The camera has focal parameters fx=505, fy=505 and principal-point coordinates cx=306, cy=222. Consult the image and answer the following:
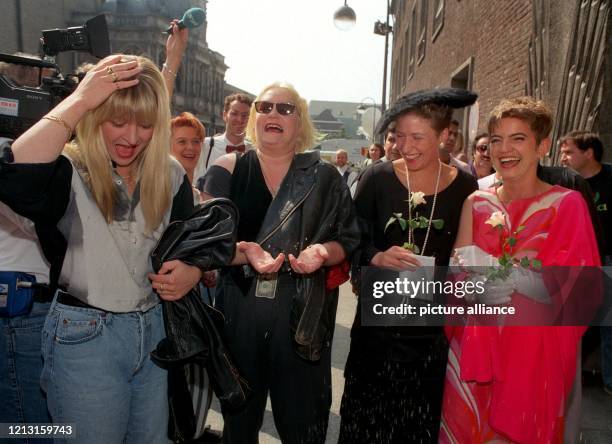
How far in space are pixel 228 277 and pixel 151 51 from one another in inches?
2083

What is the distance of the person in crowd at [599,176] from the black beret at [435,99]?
250cm

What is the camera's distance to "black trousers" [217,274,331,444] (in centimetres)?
243

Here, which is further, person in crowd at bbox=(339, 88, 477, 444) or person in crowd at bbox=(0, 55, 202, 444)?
person in crowd at bbox=(339, 88, 477, 444)

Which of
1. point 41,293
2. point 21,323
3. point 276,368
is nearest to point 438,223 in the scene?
point 276,368

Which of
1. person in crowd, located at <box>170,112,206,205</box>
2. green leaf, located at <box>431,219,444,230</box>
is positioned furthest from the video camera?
green leaf, located at <box>431,219,444,230</box>

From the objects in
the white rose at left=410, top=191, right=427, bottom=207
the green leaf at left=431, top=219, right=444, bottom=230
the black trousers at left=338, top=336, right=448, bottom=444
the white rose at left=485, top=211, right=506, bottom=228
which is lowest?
the black trousers at left=338, top=336, right=448, bottom=444

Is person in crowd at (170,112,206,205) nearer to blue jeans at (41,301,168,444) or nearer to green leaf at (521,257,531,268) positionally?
blue jeans at (41,301,168,444)

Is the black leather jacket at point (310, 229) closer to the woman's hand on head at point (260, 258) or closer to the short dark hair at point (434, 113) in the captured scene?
the woman's hand on head at point (260, 258)

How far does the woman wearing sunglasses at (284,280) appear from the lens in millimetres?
2393

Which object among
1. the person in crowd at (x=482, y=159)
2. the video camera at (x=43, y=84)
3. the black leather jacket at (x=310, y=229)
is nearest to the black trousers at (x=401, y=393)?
the black leather jacket at (x=310, y=229)

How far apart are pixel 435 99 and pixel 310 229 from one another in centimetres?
95

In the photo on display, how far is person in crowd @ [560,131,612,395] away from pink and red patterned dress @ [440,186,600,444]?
2410mm

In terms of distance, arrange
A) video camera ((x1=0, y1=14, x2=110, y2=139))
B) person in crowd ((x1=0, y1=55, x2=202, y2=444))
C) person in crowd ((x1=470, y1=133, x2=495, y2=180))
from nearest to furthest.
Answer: person in crowd ((x1=0, y1=55, x2=202, y2=444)) < video camera ((x1=0, y1=14, x2=110, y2=139)) < person in crowd ((x1=470, y1=133, x2=495, y2=180))

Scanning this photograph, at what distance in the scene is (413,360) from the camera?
105 inches
